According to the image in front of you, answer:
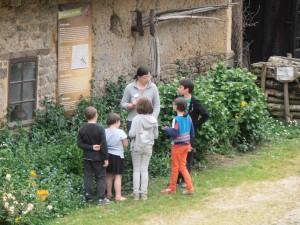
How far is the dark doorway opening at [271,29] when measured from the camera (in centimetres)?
2022

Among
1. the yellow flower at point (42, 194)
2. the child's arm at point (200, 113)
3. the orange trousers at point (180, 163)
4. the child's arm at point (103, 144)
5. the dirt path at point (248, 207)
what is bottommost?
the dirt path at point (248, 207)

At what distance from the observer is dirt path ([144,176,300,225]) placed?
10.0 metres

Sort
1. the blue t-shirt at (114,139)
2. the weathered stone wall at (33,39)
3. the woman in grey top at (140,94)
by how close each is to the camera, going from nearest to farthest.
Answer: the blue t-shirt at (114,139) → the woman in grey top at (140,94) → the weathered stone wall at (33,39)

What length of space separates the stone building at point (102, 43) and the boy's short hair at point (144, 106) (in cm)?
237

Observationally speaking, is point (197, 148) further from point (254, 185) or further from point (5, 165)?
point (5, 165)

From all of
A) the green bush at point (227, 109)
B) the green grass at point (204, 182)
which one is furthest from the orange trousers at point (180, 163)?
the green bush at point (227, 109)

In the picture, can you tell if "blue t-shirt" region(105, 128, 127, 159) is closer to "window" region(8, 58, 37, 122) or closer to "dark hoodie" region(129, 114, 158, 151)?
"dark hoodie" region(129, 114, 158, 151)

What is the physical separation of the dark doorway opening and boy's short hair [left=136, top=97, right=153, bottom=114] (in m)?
9.99

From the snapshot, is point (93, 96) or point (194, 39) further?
point (194, 39)

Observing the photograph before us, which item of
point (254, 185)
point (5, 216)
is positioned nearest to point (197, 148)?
point (254, 185)

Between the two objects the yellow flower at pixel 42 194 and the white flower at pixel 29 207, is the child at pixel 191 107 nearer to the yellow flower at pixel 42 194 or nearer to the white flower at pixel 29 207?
the yellow flower at pixel 42 194

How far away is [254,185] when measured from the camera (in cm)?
1159

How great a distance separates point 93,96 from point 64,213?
368cm

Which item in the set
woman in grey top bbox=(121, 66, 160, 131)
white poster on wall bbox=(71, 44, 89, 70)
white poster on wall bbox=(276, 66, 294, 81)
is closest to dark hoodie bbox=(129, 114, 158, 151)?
woman in grey top bbox=(121, 66, 160, 131)
